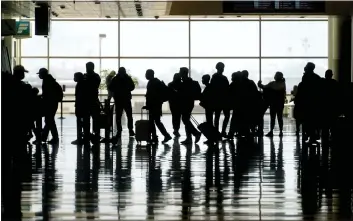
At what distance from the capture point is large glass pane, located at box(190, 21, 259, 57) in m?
32.4

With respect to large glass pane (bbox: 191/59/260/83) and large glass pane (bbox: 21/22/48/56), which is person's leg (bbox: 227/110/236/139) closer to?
→ large glass pane (bbox: 191/59/260/83)

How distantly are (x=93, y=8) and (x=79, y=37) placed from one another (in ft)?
27.0

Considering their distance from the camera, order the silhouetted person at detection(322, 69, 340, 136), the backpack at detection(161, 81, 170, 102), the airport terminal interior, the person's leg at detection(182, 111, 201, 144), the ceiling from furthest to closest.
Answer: the ceiling < the person's leg at detection(182, 111, 201, 144) < the backpack at detection(161, 81, 170, 102) < the silhouetted person at detection(322, 69, 340, 136) < the airport terminal interior

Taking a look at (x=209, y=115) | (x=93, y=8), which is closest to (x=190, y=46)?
(x=93, y=8)

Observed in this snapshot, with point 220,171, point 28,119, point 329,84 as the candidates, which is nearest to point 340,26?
point 329,84

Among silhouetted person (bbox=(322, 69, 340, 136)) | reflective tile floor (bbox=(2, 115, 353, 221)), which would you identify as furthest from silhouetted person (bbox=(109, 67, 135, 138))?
silhouetted person (bbox=(322, 69, 340, 136))

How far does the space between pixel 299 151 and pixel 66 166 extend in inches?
181

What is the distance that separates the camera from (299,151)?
→ 44.8 feet

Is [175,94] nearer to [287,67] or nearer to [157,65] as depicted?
[157,65]

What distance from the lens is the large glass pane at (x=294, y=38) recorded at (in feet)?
106

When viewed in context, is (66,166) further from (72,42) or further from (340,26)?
(72,42)

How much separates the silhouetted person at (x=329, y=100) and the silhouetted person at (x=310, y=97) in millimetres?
106

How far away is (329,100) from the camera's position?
14.1 metres

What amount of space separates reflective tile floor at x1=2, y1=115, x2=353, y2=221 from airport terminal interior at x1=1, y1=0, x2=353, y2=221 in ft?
0.05
